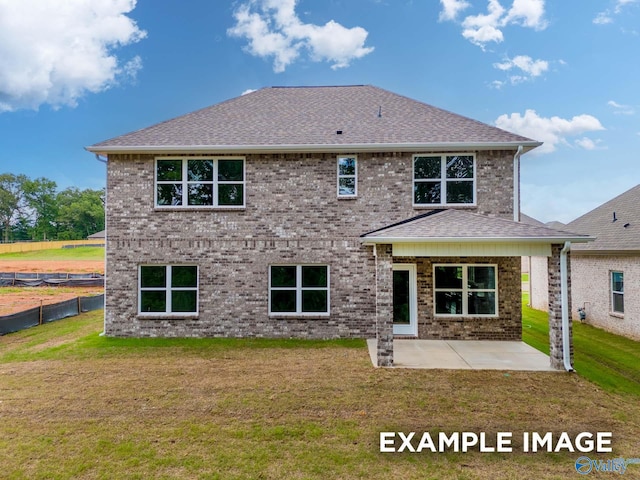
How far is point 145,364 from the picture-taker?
8125mm

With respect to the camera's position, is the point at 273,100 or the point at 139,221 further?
A: the point at 273,100

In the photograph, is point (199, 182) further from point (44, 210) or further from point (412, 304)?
point (44, 210)

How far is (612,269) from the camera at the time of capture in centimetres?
1185

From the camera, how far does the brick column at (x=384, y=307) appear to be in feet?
25.6

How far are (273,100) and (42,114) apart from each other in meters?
55.6

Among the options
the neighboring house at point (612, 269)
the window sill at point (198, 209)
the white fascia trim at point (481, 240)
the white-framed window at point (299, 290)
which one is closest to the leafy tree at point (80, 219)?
the window sill at point (198, 209)

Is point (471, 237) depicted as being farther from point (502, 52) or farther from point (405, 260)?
point (502, 52)

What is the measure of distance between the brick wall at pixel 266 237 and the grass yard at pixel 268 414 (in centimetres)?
146

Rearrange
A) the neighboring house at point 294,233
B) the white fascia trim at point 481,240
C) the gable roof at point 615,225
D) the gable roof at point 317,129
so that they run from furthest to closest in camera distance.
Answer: the gable roof at point 615,225 → the neighboring house at point 294,233 → the gable roof at point 317,129 → the white fascia trim at point 481,240

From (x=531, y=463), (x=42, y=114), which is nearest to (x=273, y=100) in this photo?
(x=531, y=463)

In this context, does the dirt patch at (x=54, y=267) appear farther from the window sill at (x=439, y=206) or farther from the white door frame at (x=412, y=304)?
the window sill at (x=439, y=206)

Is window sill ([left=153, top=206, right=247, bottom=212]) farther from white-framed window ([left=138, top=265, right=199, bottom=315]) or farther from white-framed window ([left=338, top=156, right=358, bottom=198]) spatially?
white-framed window ([left=338, top=156, right=358, bottom=198])

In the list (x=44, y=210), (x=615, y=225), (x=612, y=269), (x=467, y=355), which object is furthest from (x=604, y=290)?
(x=44, y=210)

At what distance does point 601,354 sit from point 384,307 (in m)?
6.53
